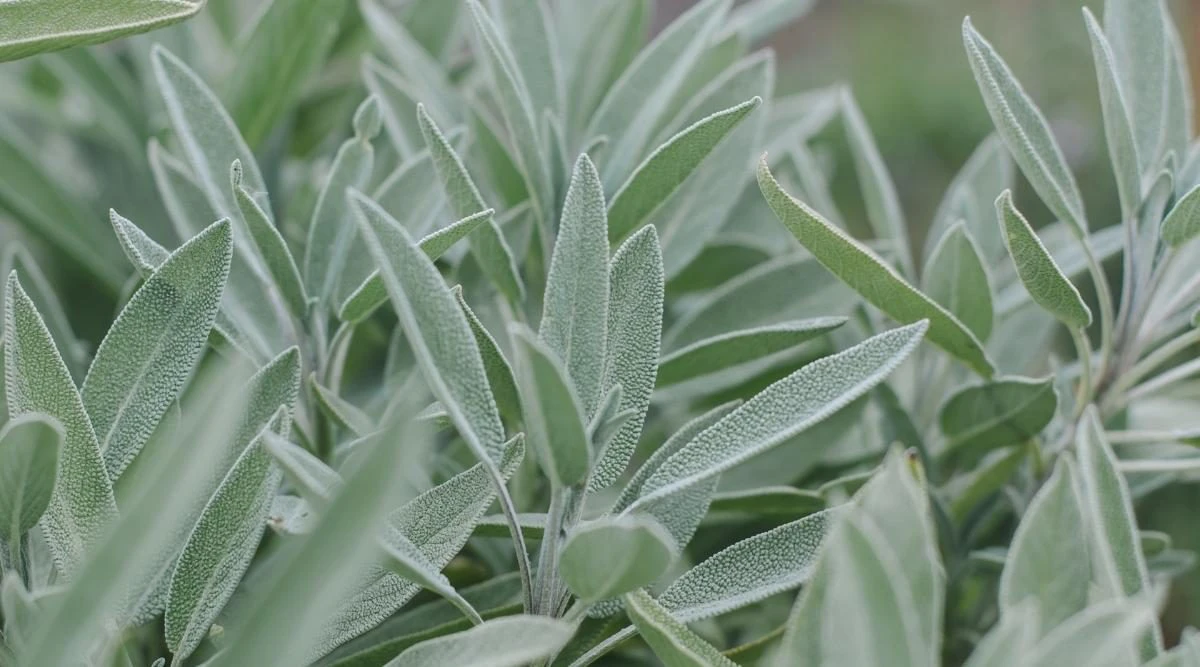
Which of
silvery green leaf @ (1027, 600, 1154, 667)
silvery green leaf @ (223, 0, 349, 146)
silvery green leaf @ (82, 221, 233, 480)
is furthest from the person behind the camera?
silvery green leaf @ (223, 0, 349, 146)

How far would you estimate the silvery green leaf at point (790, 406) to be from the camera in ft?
0.99

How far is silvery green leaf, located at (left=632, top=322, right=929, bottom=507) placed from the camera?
0.30m

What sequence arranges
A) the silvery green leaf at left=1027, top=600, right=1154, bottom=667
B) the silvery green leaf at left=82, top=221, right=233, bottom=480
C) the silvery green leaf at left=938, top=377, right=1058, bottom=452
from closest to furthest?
1. the silvery green leaf at left=1027, top=600, right=1154, bottom=667
2. the silvery green leaf at left=82, top=221, right=233, bottom=480
3. the silvery green leaf at left=938, top=377, right=1058, bottom=452

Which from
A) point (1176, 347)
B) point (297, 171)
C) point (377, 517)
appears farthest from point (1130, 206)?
point (297, 171)

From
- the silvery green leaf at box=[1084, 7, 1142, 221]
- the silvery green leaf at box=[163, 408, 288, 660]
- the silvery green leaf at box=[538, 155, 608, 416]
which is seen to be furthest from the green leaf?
the silvery green leaf at box=[163, 408, 288, 660]

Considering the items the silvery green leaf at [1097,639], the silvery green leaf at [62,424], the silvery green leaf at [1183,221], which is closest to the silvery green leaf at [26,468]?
the silvery green leaf at [62,424]

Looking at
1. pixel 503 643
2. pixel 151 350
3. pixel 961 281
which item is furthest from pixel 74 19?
pixel 961 281

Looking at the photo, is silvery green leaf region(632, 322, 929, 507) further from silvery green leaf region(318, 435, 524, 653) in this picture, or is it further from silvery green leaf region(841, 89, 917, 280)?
silvery green leaf region(841, 89, 917, 280)

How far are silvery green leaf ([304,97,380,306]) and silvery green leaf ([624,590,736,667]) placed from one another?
183mm

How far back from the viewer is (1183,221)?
376 millimetres

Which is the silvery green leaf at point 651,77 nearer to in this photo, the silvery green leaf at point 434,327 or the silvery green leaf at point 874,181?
the silvery green leaf at point 874,181

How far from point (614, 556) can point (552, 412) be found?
4 cm

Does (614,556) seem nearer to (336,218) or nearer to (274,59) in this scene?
(336,218)

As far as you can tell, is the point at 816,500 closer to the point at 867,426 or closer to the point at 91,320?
the point at 867,426
